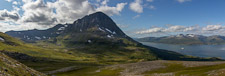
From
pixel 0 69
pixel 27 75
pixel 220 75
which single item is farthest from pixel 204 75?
pixel 0 69

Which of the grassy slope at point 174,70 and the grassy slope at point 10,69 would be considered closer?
the grassy slope at point 10,69

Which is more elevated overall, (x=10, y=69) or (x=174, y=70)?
(x=10, y=69)

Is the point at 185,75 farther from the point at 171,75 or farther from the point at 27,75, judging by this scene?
the point at 27,75

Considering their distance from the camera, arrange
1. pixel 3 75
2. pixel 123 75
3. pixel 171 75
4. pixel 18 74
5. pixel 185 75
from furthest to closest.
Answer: pixel 123 75 → pixel 171 75 → pixel 185 75 → pixel 18 74 → pixel 3 75

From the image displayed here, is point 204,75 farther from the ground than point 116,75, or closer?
farther from the ground

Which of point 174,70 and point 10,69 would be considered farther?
point 174,70

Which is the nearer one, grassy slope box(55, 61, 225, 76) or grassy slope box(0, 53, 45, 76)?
grassy slope box(0, 53, 45, 76)

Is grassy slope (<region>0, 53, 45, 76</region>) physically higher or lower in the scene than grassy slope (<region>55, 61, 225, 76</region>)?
higher

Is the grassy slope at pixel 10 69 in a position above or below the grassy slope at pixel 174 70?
above

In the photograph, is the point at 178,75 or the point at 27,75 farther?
the point at 178,75

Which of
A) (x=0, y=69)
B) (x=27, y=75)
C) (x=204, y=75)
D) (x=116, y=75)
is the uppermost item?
(x=0, y=69)

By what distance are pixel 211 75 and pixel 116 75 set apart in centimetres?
4287

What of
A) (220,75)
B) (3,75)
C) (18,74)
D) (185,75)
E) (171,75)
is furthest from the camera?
(171,75)

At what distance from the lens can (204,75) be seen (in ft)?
147
